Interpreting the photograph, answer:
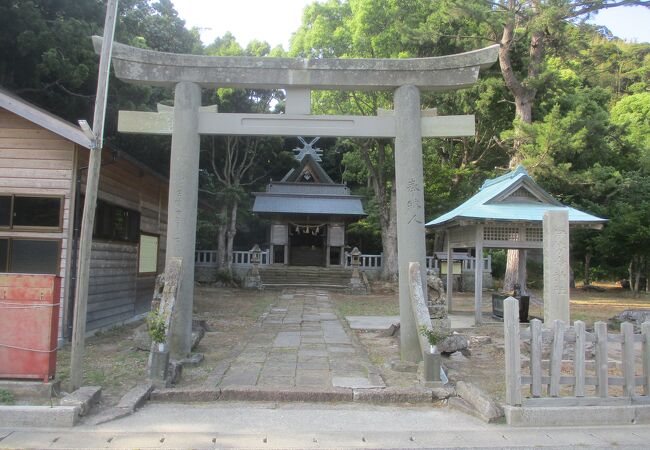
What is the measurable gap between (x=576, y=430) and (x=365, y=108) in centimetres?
2279

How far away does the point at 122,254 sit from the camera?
12070 millimetres

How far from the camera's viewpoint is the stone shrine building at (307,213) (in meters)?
29.2

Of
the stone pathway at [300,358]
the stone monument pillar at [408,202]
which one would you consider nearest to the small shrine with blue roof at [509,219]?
the stone pathway at [300,358]

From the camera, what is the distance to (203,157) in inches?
1027

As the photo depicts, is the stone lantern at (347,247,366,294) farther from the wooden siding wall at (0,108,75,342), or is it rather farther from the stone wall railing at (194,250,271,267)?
the wooden siding wall at (0,108,75,342)

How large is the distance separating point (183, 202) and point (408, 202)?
351 cm

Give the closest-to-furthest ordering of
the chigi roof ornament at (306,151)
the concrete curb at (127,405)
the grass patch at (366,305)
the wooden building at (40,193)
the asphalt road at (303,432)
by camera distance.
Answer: the asphalt road at (303,432), the concrete curb at (127,405), the wooden building at (40,193), the grass patch at (366,305), the chigi roof ornament at (306,151)

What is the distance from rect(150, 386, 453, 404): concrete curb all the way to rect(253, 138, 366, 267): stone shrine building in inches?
876

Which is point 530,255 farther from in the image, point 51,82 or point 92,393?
point 92,393

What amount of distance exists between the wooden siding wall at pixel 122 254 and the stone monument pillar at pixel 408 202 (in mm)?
6005

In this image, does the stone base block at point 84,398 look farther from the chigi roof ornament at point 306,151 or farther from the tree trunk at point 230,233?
the chigi roof ornament at point 306,151

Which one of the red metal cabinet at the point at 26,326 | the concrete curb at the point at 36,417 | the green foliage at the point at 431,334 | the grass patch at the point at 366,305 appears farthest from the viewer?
the grass patch at the point at 366,305

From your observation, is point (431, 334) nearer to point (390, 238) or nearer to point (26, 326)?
point (26, 326)

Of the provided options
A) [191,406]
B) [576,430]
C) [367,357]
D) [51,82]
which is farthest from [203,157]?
[576,430]
